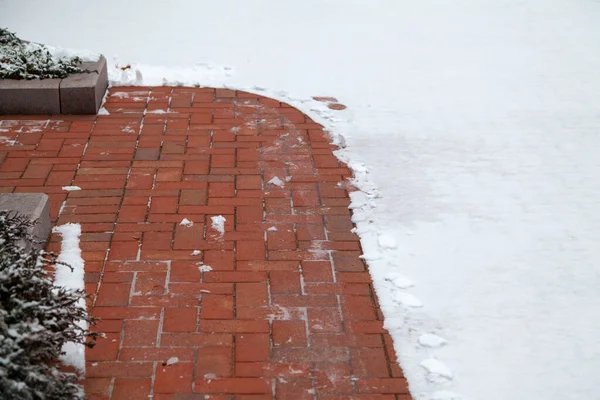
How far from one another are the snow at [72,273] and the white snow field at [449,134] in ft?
4.62

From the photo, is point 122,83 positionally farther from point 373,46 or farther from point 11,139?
point 373,46

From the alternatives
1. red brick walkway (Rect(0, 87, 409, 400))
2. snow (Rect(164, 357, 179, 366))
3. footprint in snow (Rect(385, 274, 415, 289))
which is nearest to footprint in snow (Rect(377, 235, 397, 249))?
red brick walkway (Rect(0, 87, 409, 400))

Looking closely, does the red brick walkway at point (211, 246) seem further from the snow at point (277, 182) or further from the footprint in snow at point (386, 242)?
the footprint in snow at point (386, 242)

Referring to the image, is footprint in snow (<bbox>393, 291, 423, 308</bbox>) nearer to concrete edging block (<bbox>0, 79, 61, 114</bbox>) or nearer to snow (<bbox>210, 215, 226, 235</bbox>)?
snow (<bbox>210, 215, 226, 235</bbox>)

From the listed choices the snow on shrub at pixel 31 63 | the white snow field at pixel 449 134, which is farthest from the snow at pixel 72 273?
the snow on shrub at pixel 31 63

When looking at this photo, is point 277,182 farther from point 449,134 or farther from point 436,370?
point 436,370

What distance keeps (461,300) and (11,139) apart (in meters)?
3.30

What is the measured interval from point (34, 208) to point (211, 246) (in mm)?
938

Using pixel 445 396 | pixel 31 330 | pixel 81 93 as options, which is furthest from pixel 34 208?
pixel 445 396

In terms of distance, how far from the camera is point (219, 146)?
527cm

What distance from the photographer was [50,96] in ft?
18.3

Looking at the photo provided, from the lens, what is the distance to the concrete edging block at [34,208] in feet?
12.8

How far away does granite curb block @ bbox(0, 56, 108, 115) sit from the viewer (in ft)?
18.2

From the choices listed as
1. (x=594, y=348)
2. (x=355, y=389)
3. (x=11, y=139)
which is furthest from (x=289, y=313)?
(x=11, y=139)
